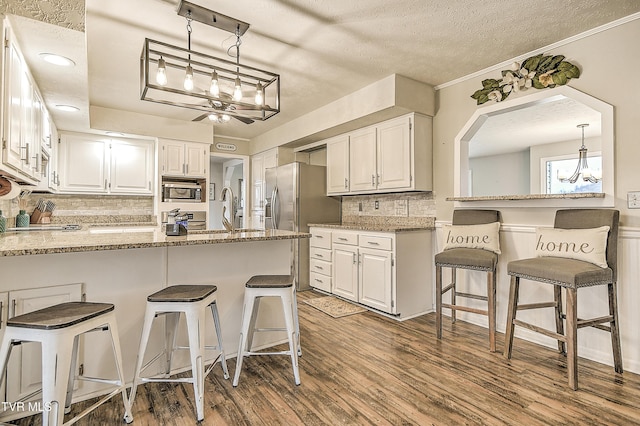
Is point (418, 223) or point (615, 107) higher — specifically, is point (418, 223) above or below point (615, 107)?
below

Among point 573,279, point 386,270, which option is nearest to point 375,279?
point 386,270

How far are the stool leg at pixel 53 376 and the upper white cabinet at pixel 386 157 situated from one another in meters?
3.03

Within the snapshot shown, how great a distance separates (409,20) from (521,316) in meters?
2.56

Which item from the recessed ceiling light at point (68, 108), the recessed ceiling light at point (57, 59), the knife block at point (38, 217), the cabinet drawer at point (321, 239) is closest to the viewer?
the recessed ceiling light at point (57, 59)

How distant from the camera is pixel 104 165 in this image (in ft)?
15.1

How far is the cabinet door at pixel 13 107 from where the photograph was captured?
5.95 feet

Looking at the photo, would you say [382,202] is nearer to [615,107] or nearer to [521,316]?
[521,316]

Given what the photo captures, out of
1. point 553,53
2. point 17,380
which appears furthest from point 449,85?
point 17,380

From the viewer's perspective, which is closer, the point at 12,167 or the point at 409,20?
→ the point at 12,167

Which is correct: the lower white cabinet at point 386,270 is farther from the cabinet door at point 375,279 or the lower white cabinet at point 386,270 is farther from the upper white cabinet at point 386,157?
the upper white cabinet at point 386,157

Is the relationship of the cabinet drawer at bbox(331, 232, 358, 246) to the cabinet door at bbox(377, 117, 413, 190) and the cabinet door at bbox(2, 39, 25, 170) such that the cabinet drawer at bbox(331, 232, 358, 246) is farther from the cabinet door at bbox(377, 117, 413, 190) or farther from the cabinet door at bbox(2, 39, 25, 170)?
the cabinet door at bbox(2, 39, 25, 170)

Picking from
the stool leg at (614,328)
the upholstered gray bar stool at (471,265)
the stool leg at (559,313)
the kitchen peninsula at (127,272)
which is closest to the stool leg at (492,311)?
the upholstered gray bar stool at (471,265)

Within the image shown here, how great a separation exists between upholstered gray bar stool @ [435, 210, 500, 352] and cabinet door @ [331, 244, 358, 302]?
3.37 feet

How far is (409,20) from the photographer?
2.37m
